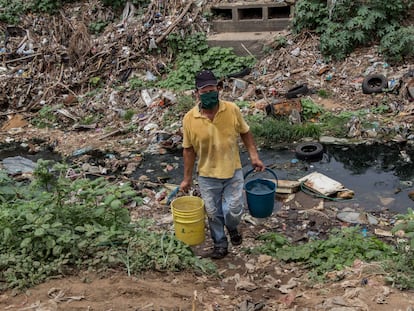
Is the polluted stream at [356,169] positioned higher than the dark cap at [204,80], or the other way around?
the dark cap at [204,80]

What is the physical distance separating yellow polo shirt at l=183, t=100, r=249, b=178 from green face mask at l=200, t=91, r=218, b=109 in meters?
0.09

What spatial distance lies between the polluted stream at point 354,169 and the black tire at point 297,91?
1617mm

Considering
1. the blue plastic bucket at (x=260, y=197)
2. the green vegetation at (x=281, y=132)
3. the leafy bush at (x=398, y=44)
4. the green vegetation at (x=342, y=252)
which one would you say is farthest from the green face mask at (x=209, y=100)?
the leafy bush at (x=398, y=44)

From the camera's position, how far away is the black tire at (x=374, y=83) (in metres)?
8.85

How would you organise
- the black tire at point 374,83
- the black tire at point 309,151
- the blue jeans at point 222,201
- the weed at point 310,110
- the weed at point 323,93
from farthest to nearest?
1. the weed at point 323,93
2. the black tire at point 374,83
3. the weed at point 310,110
4. the black tire at point 309,151
5. the blue jeans at point 222,201

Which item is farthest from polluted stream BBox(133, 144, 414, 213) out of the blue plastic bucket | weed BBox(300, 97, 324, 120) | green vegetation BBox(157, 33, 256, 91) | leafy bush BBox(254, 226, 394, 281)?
green vegetation BBox(157, 33, 256, 91)

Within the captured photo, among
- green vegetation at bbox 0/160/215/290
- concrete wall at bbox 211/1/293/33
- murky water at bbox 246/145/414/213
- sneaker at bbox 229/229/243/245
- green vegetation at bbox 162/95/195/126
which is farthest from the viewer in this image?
concrete wall at bbox 211/1/293/33

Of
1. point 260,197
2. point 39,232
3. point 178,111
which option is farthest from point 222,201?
point 178,111

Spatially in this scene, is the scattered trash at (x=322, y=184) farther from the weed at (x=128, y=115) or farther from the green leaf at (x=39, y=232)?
the weed at (x=128, y=115)

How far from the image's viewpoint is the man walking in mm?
4375

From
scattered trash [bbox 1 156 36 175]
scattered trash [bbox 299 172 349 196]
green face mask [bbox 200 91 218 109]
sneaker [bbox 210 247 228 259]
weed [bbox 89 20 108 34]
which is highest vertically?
green face mask [bbox 200 91 218 109]

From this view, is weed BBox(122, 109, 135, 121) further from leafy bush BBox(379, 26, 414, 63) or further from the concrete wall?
leafy bush BBox(379, 26, 414, 63)

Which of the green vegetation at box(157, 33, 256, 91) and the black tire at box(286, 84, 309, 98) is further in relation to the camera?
the green vegetation at box(157, 33, 256, 91)

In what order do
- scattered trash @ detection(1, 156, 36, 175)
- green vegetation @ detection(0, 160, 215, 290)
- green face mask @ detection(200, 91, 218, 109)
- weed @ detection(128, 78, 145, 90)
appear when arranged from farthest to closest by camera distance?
weed @ detection(128, 78, 145, 90) → scattered trash @ detection(1, 156, 36, 175) → green face mask @ detection(200, 91, 218, 109) → green vegetation @ detection(0, 160, 215, 290)
